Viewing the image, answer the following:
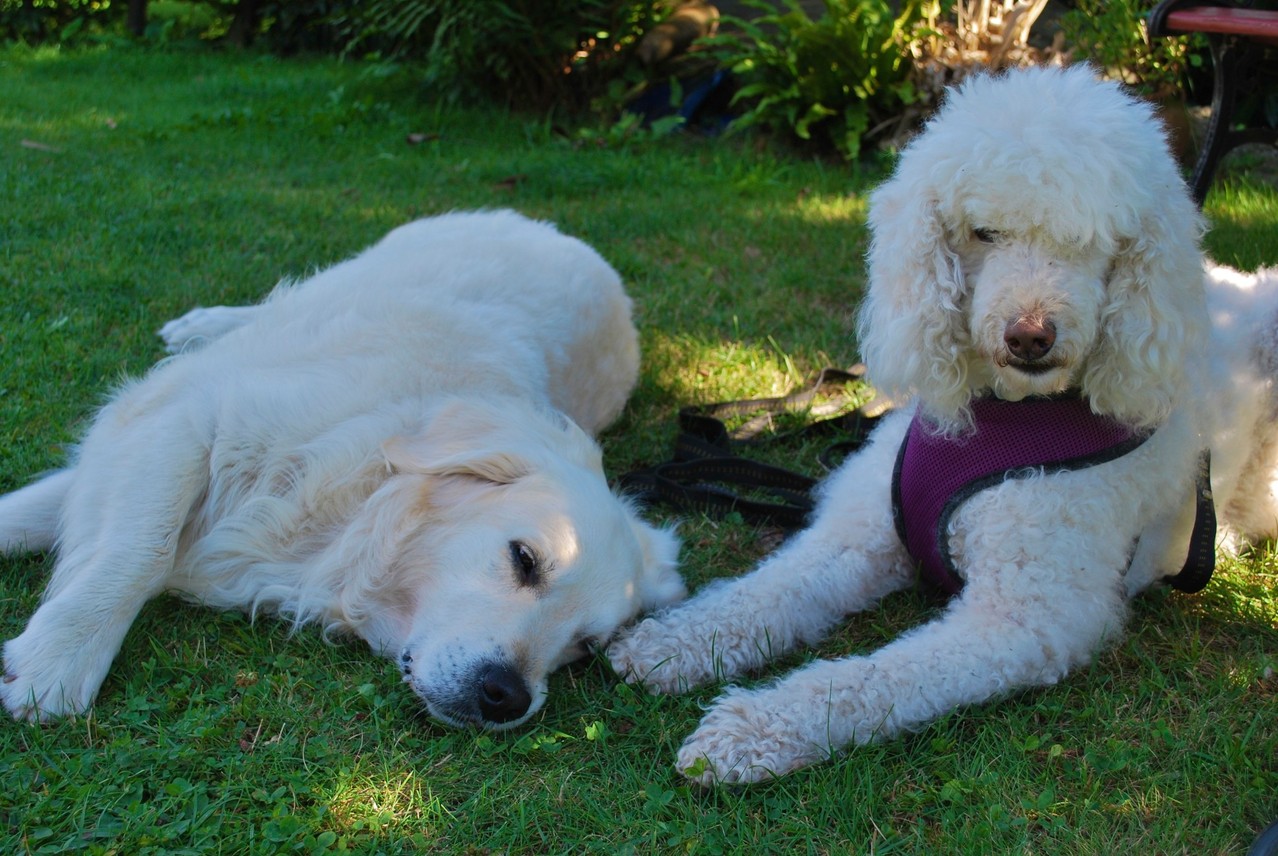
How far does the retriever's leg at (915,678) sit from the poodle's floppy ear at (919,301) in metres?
0.54

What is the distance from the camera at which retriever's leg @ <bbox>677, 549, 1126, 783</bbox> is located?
2602mm

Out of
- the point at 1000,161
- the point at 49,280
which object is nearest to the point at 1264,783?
the point at 1000,161

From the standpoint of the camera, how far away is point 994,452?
2.94 metres

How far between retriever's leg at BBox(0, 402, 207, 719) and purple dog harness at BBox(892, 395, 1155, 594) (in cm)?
206

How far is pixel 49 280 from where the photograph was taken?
5.21 metres

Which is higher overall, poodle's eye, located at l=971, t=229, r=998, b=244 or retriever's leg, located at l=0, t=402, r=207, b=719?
poodle's eye, located at l=971, t=229, r=998, b=244

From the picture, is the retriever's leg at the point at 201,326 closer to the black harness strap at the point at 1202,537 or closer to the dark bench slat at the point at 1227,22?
the black harness strap at the point at 1202,537

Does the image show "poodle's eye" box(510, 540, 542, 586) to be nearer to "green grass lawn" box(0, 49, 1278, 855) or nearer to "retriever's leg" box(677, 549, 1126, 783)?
"green grass lawn" box(0, 49, 1278, 855)

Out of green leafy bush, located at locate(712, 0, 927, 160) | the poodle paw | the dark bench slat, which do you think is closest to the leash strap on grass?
the poodle paw

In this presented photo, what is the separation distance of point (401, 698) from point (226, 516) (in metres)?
0.81

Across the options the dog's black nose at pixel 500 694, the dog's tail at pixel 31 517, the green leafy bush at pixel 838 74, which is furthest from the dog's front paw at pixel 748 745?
the green leafy bush at pixel 838 74

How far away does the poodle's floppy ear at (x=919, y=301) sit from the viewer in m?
2.78

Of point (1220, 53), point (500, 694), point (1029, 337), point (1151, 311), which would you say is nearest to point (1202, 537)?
point (1151, 311)

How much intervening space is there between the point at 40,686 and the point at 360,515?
88 cm
